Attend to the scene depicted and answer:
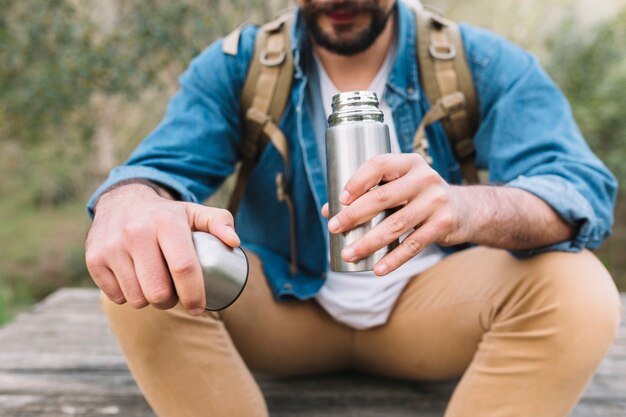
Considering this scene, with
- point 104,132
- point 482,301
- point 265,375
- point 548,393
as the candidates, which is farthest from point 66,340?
point 104,132

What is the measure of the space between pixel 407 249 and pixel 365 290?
27.1 inches

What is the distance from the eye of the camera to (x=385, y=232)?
997 millimetres

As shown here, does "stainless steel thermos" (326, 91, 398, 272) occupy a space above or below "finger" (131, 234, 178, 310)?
above

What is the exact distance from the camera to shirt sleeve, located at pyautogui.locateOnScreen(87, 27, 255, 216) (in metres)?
1.54

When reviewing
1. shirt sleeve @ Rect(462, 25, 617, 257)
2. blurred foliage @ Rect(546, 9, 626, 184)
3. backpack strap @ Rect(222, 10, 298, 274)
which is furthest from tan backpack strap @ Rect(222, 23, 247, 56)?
blurred foliage @ Rect(546, 9, 626, 184)

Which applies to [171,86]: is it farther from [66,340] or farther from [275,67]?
[275,67]

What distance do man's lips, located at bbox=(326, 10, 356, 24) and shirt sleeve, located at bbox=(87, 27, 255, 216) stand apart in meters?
0.26

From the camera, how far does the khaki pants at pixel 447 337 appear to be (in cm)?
131

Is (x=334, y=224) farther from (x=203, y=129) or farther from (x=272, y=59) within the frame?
(x=272, y=59)

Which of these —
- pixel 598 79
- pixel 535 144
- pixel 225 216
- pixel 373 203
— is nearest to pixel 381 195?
pixel 373 203

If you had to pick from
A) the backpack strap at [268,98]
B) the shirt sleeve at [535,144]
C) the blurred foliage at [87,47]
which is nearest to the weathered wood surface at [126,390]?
the backpack strap at [268,98]

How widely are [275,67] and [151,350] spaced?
2.85 ft

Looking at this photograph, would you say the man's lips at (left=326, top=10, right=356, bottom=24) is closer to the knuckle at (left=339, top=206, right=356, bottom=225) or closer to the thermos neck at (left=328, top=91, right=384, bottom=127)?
the thermos neck at (left=328, top=91, right=384, bottom=127)

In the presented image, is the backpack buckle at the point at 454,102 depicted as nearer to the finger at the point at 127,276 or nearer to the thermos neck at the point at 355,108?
the thermos neck at the point at 355,108
